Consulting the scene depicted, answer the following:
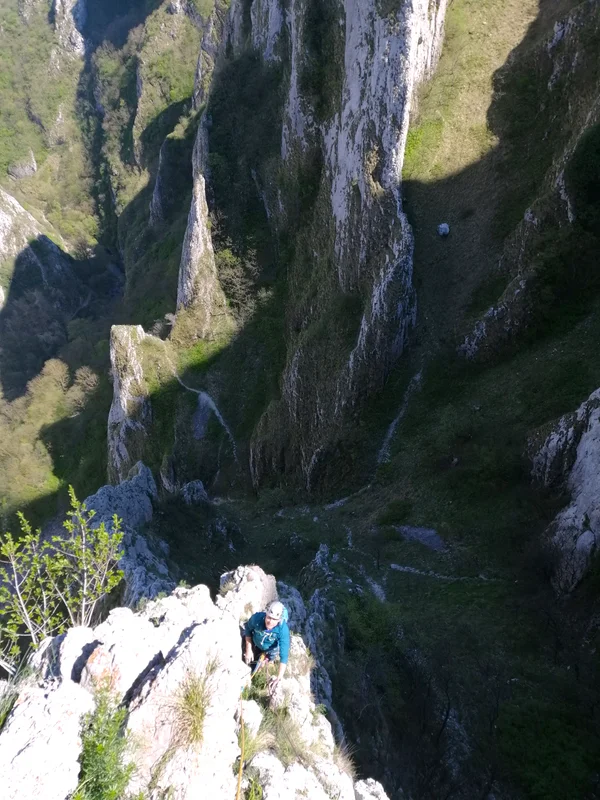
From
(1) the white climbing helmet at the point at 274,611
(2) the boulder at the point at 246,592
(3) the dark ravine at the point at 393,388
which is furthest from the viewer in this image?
(3) the dark ravine at the point at 393,388

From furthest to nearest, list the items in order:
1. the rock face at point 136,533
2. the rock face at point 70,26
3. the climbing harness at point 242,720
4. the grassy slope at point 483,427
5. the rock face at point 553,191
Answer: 1. the rock face at point 70,26
2. the rock face at point 553,191
3. the rock face at point 136,533
4. the grassy slope at point 483,427
5. the climbing harness at point 242,720

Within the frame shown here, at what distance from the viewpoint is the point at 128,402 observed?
→ 36406 millimetres

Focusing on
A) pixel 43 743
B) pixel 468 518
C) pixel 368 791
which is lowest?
pixel 368 791

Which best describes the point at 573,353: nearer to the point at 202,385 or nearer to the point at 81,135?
the point at 202,385

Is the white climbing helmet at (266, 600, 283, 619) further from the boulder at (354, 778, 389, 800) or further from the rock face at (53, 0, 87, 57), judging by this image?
the rock face at (53, 0, 87, 57)

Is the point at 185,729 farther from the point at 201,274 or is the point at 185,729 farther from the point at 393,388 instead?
the point at 201,274

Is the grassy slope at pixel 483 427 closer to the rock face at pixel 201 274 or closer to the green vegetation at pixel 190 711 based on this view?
the green vegetation at pixel 190 711

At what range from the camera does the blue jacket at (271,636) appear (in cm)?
760

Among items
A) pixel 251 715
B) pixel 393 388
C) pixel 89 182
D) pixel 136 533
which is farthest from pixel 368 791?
pixel 89 182

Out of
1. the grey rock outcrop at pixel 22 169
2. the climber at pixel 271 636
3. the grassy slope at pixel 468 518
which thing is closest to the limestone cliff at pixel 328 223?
the grassy slope at pixel 468 518

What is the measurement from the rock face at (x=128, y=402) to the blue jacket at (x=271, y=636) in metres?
29.7

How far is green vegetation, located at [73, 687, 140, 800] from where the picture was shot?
4.96 m

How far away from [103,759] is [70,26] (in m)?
145

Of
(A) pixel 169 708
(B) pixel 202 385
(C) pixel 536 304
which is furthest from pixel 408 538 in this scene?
(B) pixel 202 385
